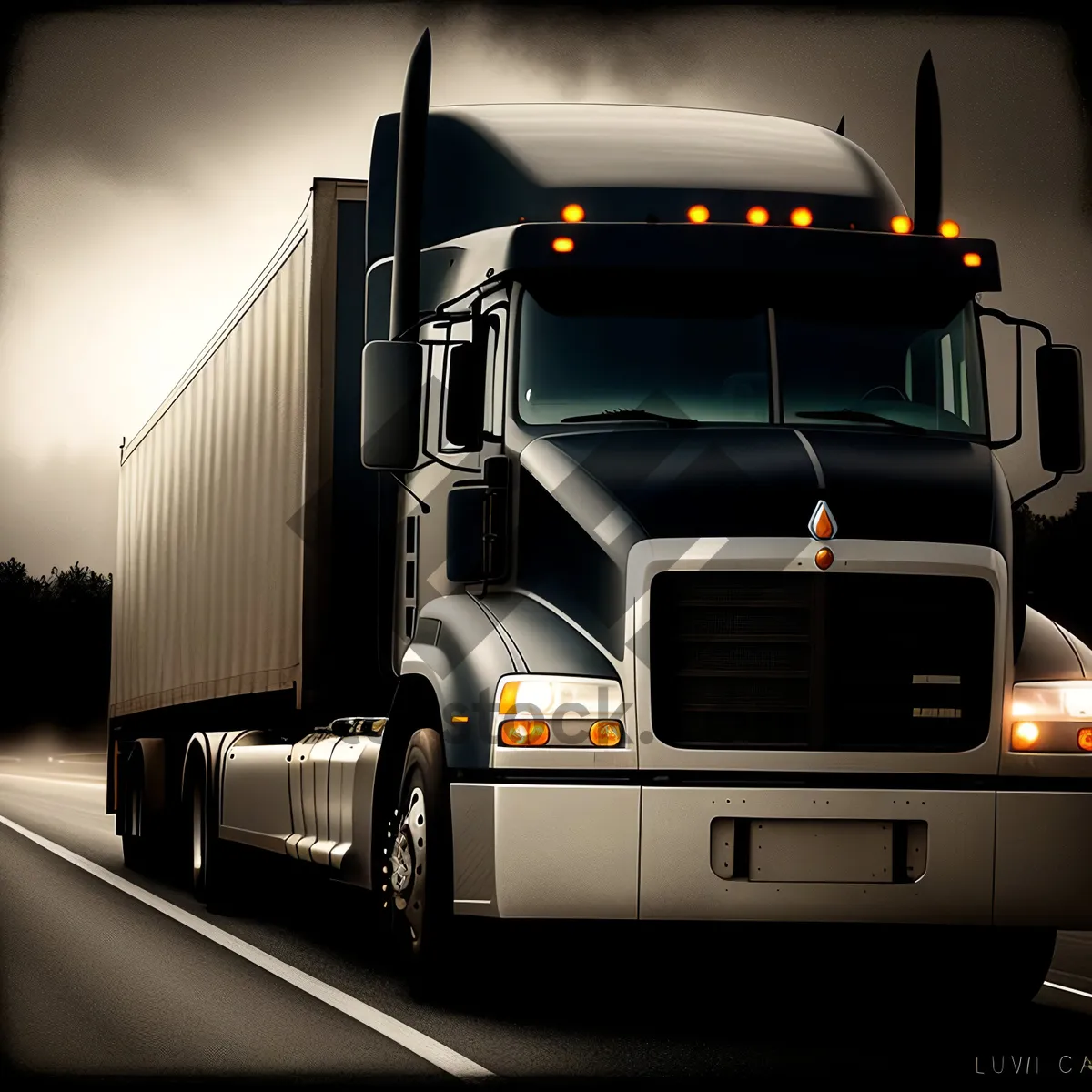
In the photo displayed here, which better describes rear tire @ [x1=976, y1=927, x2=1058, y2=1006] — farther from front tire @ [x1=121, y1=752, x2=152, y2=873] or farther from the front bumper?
front tire @ [x1=121, y1=752, x2=152, y2=873]

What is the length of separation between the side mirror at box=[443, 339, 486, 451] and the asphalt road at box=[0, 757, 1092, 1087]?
86.4 inches

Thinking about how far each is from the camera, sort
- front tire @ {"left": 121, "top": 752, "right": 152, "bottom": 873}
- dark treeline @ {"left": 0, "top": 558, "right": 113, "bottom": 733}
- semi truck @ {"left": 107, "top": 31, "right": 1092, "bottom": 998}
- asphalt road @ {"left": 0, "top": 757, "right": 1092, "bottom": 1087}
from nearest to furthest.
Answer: asphalt road @ {"left": 0, "top": 757, "right": 1092, "bottom": 1087} < semi truck @ {"left": 107, "top": 31, "right": 1092, "bottom": 998} < front tire @ {"left": 121, "top": 752, "right": 152, "bottom": 873} < dark treeline @ {"left": 0, "top": 558, "right": 113, "bottom": 733}

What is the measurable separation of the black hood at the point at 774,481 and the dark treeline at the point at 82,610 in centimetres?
38

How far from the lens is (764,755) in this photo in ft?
25.9

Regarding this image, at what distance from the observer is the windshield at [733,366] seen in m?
8.77

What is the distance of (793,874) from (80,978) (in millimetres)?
4134

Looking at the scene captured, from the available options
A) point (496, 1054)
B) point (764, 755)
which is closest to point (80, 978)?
point (496, 1054)

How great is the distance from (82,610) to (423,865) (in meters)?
23.7

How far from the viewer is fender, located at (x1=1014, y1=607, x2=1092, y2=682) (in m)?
8.11

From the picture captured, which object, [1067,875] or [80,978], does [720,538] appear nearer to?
[1067,875]

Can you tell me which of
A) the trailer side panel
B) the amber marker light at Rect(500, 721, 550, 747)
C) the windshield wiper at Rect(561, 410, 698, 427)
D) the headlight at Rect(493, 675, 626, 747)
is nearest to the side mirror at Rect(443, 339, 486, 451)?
the windshield wiper at Rect(561, 410, 698, 427)

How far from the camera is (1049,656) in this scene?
819 cm

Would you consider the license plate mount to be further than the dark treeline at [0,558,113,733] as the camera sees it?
No

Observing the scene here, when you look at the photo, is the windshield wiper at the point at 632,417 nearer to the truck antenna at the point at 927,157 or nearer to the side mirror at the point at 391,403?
the side mirror at the point at 391,403
